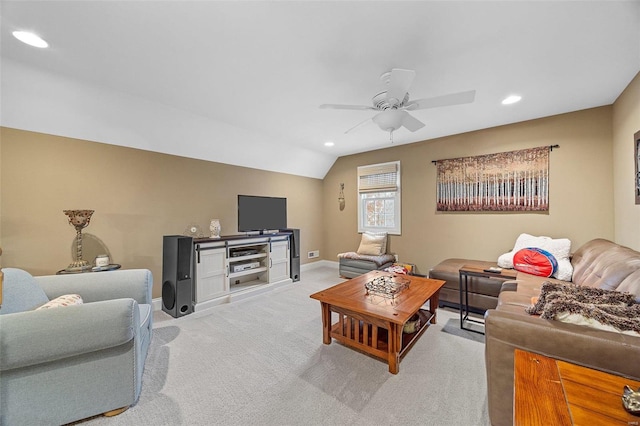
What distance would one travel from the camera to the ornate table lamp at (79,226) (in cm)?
246

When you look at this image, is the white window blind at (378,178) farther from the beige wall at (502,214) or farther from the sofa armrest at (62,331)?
the sofa armrest at (62,331)

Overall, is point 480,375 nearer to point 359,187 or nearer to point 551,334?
point 551,334

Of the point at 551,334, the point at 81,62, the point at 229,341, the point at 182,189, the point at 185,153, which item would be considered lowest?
the point at 229,341

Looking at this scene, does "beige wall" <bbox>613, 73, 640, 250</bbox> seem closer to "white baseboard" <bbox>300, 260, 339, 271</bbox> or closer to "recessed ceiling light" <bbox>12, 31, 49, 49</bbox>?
Answer: "white baseboard" <bbox>300, 260, 339, 271</bbox>

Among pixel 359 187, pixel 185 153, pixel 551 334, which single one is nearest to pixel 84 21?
pixel 185 153

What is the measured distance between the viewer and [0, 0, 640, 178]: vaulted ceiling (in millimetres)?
1540

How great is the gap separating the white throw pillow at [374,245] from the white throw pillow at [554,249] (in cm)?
190

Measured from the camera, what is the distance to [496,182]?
369cm

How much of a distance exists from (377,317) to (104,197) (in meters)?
3.39

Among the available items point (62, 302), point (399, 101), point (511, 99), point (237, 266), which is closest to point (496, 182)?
point (511, 99)

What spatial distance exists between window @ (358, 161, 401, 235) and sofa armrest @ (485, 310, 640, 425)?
344 cm

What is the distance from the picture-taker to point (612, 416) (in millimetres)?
695

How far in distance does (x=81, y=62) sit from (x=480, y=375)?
4.19m

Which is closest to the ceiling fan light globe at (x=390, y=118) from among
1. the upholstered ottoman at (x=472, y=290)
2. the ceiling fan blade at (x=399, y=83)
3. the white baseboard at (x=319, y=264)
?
the ceiling fan blade at (x=399, y=83)
